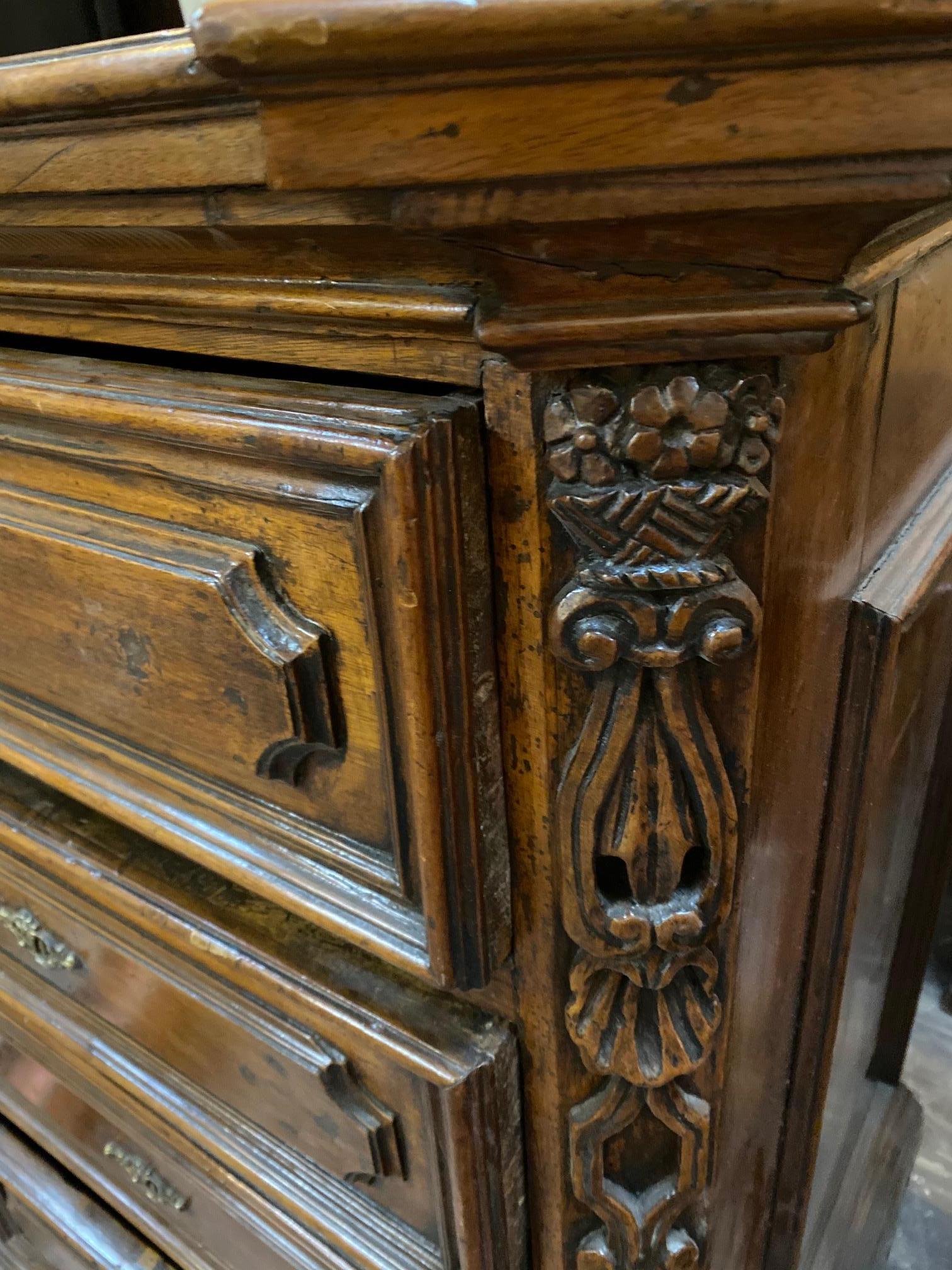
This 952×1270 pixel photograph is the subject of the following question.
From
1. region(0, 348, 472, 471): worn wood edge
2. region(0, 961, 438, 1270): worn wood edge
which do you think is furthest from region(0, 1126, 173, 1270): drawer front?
region(0, 348, 472, 471): worn wood edge

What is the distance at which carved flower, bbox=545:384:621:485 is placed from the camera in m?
0.29

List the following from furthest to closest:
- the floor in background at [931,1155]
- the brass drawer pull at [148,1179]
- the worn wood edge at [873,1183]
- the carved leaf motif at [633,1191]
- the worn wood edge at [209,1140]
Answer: the floor in background at [931,1155]
the worn wood edge at [873,1183]
the brass drawer pull at [148,1179]
the worn wood edge at [209,1140]
the carved leaf motif at [633,1191]

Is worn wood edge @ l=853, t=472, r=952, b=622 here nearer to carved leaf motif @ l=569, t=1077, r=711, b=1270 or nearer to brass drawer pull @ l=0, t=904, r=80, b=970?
carved leaf motif @ l=569, t=1077, r=711, b=1270

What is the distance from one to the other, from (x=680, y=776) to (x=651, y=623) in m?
0.07

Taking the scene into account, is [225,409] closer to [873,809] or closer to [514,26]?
[514,26]

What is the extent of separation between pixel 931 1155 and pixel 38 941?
1.03 metres

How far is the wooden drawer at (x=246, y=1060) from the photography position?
0.47m

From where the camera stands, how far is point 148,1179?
743 millimetres

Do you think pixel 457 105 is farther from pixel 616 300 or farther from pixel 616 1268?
pixel 616 1268

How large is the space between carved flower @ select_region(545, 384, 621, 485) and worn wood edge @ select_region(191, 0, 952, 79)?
0.10 metres

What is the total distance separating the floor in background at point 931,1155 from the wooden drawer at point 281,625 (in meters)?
0.91

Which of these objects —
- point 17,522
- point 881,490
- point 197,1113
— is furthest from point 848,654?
point 197,1113

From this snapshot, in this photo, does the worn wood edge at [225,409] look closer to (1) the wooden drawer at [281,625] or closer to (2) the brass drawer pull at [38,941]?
(1) the wooden drawer at [281,625]

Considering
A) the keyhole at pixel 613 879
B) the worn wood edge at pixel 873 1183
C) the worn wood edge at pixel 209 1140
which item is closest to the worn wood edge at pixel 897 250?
the keyhole at pixel 613 879
